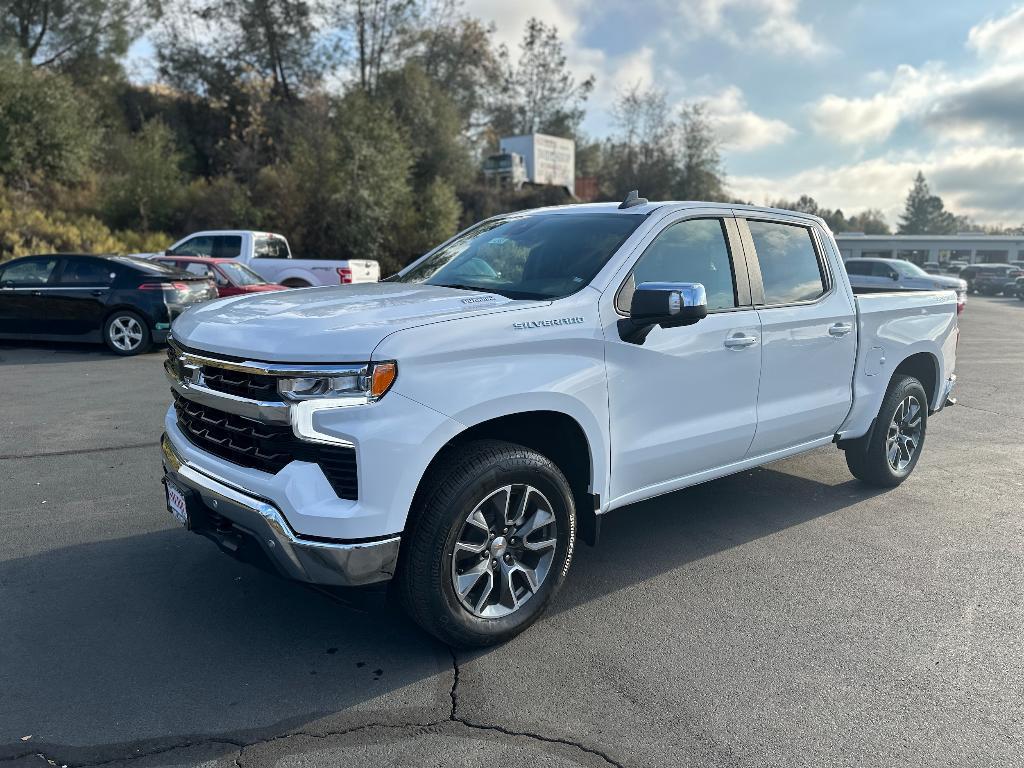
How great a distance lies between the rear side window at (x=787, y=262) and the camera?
15.1 ft

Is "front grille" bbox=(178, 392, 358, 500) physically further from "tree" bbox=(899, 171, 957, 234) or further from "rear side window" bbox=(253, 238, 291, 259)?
"tree" bbox=(899, 171, 957, 234)

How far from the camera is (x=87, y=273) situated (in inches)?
462

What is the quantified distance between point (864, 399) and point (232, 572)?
13.7 feet

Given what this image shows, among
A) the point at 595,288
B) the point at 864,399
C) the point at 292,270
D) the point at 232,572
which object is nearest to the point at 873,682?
the point at 595,288

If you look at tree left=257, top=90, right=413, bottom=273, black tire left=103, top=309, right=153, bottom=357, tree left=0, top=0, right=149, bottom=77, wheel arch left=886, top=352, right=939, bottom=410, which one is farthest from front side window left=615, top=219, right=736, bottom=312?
tree left=0, top=0, right=149, bottom=77

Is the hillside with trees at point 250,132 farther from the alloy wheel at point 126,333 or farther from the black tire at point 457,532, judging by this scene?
the black tire at point 457,532

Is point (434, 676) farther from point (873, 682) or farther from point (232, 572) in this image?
point (873, 682)

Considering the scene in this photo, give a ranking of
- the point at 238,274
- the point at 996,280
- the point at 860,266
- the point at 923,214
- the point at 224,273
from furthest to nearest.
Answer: the point at 923,214 → the point at 996,280 → the point at 860,266 → the point at 238,274 → the point at 224,273

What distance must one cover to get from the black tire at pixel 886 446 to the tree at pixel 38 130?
2848 centimetres

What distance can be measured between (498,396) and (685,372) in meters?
1.23

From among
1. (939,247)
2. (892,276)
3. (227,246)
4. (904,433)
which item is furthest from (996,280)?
(904,433)

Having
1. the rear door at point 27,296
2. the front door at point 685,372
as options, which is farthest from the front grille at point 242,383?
the rear door at point 27,296

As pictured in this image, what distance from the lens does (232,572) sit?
13.3ft

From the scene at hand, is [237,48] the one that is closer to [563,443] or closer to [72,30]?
[72,30]
